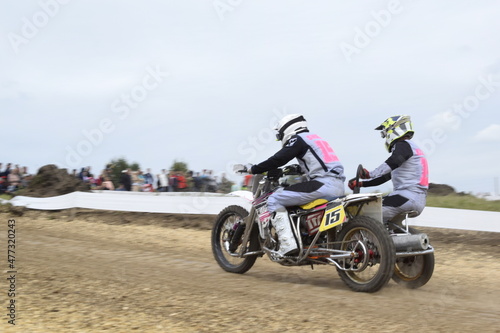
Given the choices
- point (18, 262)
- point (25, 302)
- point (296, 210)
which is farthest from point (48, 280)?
point (296, 210)

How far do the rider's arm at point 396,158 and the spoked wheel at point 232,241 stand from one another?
1.89 m

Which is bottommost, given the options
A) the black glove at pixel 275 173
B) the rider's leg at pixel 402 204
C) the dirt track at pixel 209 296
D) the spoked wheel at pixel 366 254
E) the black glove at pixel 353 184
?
the dirt track at pixel 209 296

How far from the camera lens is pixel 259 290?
6.92 metres

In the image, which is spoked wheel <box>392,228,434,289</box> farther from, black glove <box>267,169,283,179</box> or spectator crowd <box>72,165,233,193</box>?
spectator crowd <box>72,165,233,193</box>

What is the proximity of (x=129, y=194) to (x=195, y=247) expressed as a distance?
4807 millimetres

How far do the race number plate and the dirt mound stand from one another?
1298cm

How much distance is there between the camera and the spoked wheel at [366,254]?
6409mm

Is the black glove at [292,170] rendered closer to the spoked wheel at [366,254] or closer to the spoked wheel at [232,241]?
the spoked wheel at [232,241]

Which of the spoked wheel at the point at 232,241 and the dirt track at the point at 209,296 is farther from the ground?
the spoked wheel at the point at 232,241

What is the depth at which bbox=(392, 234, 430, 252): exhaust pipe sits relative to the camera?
22.6 feet

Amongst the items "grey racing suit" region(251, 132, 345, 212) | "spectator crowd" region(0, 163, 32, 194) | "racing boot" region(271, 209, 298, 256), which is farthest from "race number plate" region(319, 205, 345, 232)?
"spectator crowd" region(0, 163, 32, 194)

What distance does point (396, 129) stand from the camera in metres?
7.45

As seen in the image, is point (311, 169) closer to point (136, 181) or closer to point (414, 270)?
point (414, 270)

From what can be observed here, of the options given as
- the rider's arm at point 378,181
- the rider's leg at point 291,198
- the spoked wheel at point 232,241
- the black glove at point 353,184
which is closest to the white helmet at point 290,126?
the rider's leg at point 291,198
